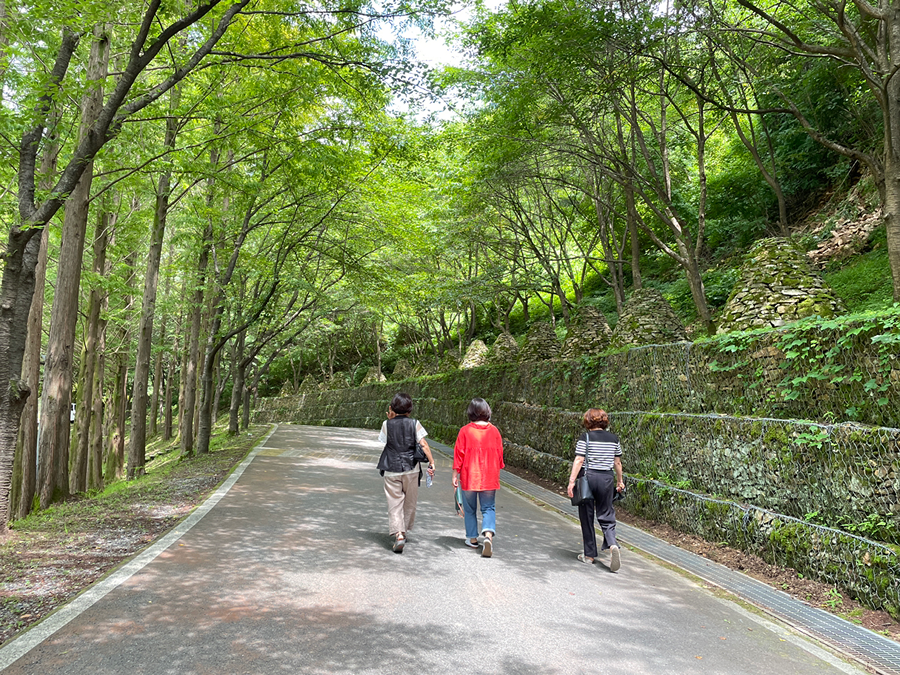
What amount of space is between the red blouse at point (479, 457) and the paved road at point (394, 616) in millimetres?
764

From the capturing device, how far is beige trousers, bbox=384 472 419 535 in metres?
6.30

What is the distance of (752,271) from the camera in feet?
24.4

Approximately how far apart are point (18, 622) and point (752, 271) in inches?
329

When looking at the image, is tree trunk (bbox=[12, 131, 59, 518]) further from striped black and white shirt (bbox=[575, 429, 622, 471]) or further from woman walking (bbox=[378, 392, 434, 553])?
striped black and white shirt (bbox=[575, 429, 622, 471])

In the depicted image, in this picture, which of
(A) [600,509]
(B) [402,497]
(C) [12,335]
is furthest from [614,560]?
(C) [12,335]

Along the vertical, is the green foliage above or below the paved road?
above

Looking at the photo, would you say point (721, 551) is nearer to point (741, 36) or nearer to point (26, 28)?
point (741, 36)

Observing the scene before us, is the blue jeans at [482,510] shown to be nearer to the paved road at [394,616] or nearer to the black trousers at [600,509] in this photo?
the paved road at [394,616]

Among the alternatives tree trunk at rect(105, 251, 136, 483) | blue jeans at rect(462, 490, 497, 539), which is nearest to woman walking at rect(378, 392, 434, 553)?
blue jeans at rect(462, 490, 497, 539)

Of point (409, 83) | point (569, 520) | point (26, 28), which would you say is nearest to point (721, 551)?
point (569, 520)

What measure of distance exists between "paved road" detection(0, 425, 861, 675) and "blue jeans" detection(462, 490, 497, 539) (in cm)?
31

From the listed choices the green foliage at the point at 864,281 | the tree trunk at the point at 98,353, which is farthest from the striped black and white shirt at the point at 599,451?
the tree trunk at the point at 98,353

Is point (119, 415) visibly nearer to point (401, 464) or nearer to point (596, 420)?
point (401, 464)

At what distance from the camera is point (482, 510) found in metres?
6.38
